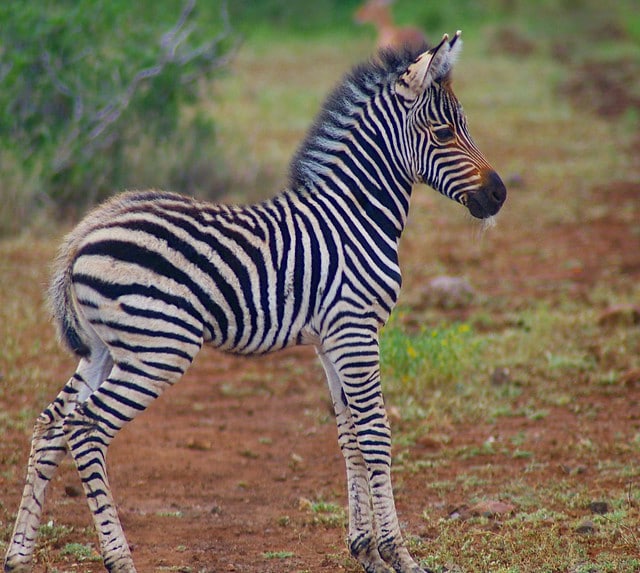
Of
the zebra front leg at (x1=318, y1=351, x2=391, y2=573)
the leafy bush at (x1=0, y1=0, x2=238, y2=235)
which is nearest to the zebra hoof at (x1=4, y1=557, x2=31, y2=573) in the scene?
the zebra front leg at (x1=318, y1=351, x2=391, y2=573)

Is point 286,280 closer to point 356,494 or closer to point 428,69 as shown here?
point 356,494

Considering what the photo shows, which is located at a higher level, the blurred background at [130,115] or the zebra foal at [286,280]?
the blurred background at [130,115]

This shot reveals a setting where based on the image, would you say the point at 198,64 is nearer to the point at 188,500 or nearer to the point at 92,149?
the point at 92,149

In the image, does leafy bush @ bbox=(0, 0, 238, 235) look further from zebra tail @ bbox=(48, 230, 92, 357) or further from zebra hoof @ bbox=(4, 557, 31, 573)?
zebra hoof @ bbox=(4, 557, 31, 573)

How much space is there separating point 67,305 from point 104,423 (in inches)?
Answer: 24.3

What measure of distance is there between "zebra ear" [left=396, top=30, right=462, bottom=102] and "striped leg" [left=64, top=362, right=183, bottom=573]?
1.82 meters

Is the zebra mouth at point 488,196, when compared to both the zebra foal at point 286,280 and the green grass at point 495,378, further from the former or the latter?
the green grass at point 495,378

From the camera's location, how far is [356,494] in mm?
4773

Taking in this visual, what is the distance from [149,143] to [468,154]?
7.59m

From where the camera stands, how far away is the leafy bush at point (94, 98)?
10289mm

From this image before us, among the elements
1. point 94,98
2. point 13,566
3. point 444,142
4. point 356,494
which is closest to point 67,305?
point 13,566

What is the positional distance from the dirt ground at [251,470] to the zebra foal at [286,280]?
1.69 feet

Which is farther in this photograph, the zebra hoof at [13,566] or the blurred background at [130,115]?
the blurred background at [130,115]

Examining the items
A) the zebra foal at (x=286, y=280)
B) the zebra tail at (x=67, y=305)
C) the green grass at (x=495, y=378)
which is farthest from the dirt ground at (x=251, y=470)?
the zebra tail at (x=67, y=305)
